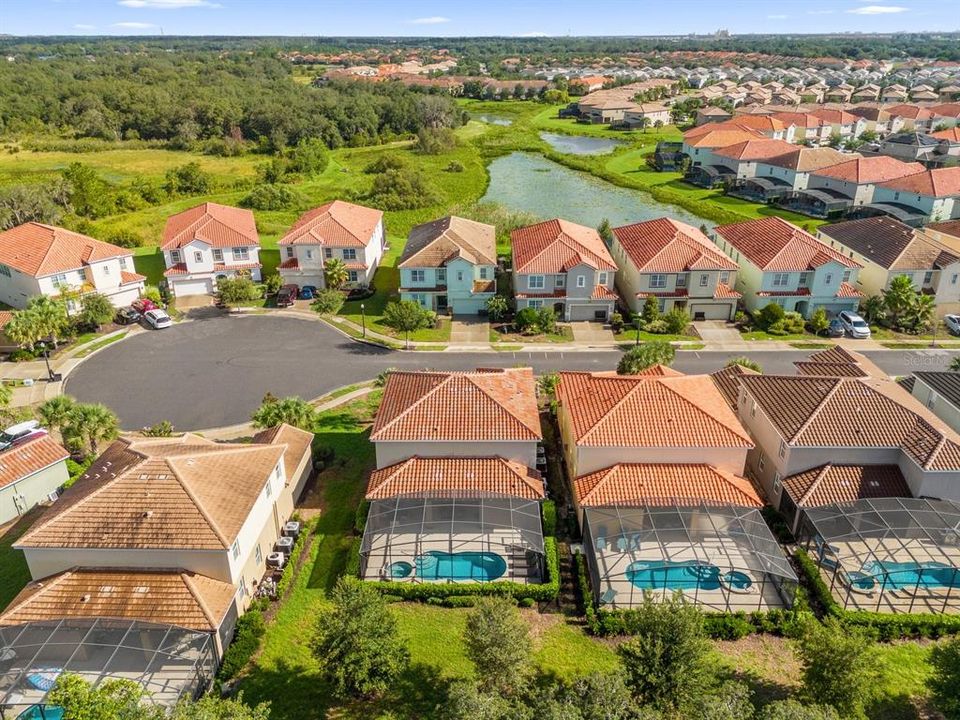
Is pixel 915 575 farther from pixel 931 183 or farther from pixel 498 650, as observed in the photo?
pixel 931 183

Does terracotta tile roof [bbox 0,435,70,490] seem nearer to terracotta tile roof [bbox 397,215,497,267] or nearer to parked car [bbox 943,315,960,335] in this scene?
terracotta tile roof [bbox 397,215,497,267]

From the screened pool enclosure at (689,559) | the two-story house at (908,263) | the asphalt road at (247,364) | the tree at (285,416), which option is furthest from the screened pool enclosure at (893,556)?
the two-story house at (908,263)

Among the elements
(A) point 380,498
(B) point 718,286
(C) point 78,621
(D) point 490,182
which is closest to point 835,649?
(A) point 380,498

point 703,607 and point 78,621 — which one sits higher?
point 78,621

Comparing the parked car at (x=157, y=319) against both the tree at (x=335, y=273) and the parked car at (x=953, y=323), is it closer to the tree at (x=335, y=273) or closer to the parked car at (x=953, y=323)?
the tree at (x=335, y=273)

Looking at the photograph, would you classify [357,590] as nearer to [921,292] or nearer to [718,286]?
[718,286]

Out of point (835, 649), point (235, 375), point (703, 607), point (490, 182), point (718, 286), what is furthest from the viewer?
point (490, 182)

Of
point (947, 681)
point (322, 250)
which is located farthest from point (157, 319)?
point (947, 681)
